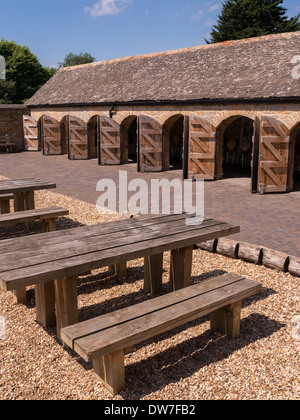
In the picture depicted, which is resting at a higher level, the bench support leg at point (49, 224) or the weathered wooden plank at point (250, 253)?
the bench support leg at point (49, 224)

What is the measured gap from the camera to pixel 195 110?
13.7 meters

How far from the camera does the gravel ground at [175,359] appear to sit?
11.0ft

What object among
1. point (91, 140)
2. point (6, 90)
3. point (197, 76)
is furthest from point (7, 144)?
point (6, 90)

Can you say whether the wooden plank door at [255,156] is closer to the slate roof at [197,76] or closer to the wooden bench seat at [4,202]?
the slate roof at [197,76]

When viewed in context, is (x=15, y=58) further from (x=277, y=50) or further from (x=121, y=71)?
(x=277, y=50)

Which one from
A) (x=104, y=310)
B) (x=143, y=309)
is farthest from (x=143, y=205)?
(x=143, y=309)

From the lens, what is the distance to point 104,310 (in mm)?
4746

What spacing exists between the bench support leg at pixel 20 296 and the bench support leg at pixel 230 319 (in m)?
2.33

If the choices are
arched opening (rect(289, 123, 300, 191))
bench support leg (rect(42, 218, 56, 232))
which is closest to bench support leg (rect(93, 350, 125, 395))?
bench support leg (rect(42, 218, 56, 232))

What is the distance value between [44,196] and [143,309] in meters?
7.56

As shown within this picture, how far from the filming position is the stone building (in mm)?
11469

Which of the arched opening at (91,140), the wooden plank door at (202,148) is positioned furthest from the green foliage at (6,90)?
the wooden plank door at (202,148)

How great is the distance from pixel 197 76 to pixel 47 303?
12.3 m

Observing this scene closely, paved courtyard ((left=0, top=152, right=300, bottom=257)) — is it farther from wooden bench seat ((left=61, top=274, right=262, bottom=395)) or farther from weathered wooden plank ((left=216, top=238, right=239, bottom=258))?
wooden bench seat ((left=61, top=274, right=262, bottom=395))
